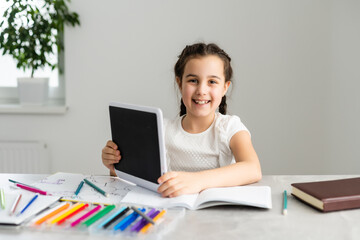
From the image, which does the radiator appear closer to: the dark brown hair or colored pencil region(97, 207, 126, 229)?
the dark brown hair

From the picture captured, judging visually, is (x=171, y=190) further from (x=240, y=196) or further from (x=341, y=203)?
(x=341, y=203)

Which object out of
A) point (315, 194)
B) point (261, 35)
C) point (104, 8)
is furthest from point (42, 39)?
point (315, 194)

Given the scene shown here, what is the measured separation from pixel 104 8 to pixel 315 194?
1.90m

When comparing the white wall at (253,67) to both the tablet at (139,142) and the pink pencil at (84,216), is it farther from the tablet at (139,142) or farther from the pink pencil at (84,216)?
the pink pencil at (84,216)

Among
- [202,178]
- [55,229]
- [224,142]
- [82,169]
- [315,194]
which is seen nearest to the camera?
[55,229]

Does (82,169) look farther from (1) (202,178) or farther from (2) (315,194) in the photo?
(2) (315,194)

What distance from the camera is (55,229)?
0.84 metres

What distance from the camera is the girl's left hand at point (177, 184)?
3.34 feet

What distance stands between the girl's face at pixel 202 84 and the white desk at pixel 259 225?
0.44 metres

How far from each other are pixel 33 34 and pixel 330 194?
2054 millimetres

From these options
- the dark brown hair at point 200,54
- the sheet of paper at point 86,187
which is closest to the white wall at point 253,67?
the dark brown hair at point 200,54

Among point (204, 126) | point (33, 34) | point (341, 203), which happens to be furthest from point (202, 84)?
point (33, 34)

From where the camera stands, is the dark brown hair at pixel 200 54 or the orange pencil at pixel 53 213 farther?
the dark brown hair at pixel 200 54

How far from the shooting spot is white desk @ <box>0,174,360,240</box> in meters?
0.82
